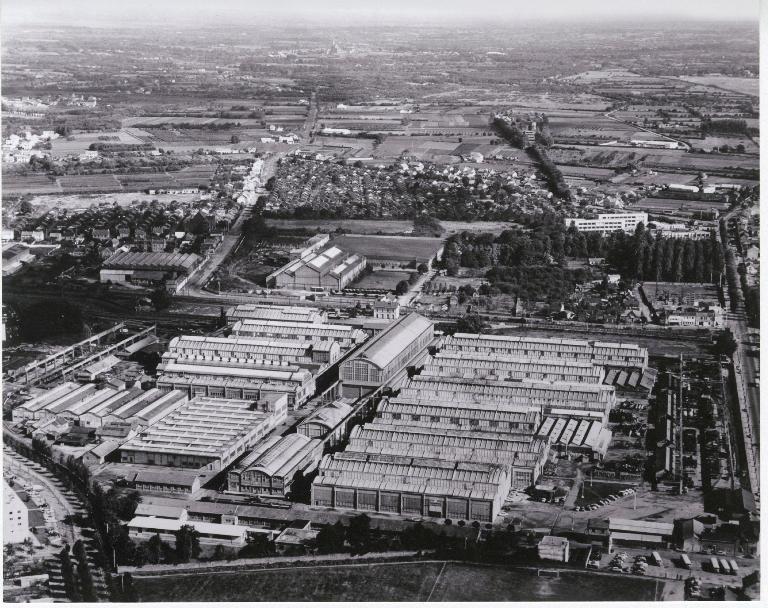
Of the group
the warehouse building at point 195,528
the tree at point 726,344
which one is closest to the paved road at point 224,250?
the tree at point 726,344

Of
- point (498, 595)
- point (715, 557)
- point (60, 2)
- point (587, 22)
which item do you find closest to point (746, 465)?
point (715, 557)

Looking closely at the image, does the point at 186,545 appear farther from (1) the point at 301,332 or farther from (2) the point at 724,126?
(2) the point at 724,126

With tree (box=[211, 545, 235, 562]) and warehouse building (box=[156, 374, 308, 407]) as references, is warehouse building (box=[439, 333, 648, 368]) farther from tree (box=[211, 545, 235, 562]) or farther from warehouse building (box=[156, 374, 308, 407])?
tree (box=[211, 545, 235, 562])

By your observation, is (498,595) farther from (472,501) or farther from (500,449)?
(500,449)

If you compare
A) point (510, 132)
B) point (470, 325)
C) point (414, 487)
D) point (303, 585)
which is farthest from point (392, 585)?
point (510, 132)

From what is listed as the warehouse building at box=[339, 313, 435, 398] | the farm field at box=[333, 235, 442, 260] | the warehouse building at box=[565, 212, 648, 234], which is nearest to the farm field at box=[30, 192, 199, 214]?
the farm field at box=[333, 235, 442, 260]
